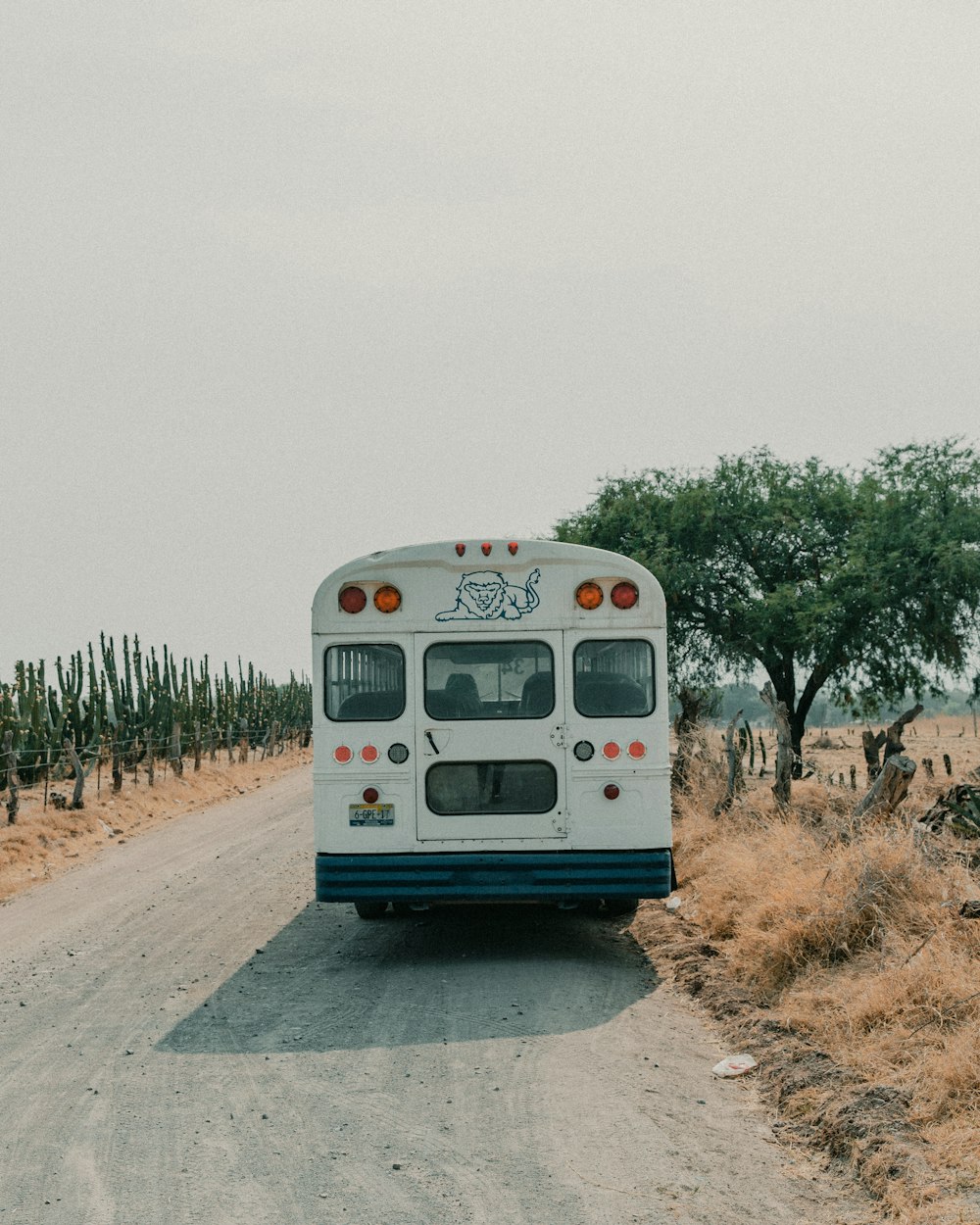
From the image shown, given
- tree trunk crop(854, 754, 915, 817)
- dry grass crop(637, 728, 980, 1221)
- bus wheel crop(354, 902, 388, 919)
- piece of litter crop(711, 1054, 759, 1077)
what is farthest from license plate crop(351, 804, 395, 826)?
tree trunk crop(854, 754, 915, 817)

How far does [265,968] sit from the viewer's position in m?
9.43

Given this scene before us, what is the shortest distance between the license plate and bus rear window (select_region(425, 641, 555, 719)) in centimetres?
79

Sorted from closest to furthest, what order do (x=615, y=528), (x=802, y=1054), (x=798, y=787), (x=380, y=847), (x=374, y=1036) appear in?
(x=802, y=1054) < (x=374, y=1036) < (x=380, y=847) < (x=798, y=787) < (x=615, y=528)

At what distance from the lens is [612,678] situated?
9430mm

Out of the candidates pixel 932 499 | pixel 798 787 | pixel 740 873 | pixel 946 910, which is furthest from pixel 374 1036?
pixel 932 499

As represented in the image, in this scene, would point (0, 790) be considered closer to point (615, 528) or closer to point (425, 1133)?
point (615, 528)

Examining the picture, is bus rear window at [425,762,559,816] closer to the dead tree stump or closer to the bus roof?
the bus roof

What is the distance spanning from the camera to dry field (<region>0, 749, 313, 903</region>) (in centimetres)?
1823

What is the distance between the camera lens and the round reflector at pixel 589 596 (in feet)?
31.0

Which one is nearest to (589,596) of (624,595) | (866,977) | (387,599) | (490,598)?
(624,595)

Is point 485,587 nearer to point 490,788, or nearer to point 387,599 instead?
point 387,599

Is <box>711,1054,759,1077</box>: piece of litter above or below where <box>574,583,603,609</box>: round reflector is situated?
below

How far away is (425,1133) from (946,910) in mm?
3990

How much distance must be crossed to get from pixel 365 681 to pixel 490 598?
1.16 meters
